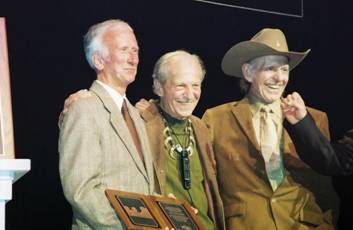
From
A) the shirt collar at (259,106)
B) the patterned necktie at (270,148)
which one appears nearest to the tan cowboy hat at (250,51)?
the shirt collar at (259,106)

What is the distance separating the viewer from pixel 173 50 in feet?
14.8

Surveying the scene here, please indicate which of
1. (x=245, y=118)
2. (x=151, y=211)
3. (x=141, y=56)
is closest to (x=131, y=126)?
(x=141, y=56)

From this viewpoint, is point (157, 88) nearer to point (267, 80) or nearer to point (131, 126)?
point (131, 126)

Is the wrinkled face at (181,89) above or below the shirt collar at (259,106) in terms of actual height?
above

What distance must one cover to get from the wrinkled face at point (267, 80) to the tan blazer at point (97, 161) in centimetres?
76

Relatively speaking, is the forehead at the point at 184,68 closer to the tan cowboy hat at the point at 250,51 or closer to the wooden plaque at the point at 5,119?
the tan cowboy hat at the point at 250,51

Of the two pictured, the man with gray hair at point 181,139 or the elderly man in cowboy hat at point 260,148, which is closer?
the man with gray hair at point 181,139

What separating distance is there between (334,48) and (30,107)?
1726mm

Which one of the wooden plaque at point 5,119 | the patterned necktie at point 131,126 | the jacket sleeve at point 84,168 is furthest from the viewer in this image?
the patterned necktie at point 131,126

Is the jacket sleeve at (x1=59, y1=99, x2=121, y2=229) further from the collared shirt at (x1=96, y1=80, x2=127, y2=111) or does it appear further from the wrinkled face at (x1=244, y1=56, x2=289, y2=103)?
the wrinkled face at (x1=244, y1=56, x2=289, y2=103)

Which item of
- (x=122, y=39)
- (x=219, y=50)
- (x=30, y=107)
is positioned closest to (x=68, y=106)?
(x=30, y=107)

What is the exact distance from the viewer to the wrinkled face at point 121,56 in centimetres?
427

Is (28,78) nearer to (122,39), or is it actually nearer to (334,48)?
(122,39)

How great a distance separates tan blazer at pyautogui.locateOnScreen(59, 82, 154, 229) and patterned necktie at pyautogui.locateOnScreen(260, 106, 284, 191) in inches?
26.4
